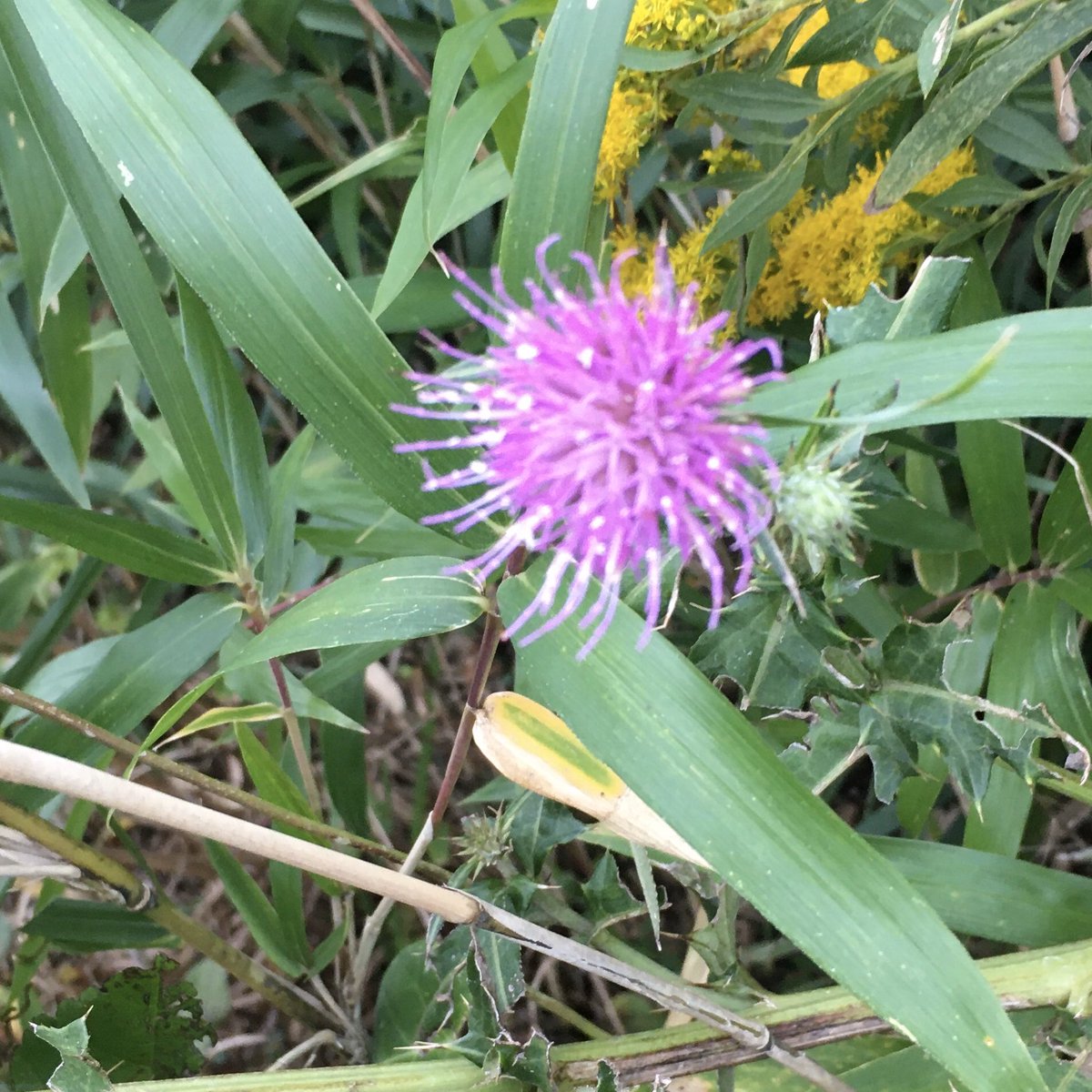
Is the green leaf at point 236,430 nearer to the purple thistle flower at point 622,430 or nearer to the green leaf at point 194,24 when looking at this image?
the green leaf at point 194,24

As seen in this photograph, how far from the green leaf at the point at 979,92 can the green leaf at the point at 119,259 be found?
543 millimetres

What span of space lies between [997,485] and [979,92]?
315 mm

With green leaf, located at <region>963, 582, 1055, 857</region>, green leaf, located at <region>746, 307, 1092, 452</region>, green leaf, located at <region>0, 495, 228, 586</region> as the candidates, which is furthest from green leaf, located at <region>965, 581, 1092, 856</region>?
green leaf, located at <region>0, 495, 228, 586</region>

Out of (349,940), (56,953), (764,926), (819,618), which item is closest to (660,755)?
(819,618)

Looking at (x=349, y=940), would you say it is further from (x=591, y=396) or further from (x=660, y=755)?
(x=591, y=396)

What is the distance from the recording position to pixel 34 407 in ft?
3.33

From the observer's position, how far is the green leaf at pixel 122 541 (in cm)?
71

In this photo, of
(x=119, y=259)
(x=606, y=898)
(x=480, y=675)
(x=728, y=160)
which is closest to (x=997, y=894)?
(x=606, y=898)

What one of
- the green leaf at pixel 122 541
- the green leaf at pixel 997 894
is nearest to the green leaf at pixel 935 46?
the green leaf at pixel 997 894

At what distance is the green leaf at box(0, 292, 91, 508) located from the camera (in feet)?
3.24

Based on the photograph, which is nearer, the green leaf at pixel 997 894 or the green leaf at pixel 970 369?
the green leaf at pixel 970 369

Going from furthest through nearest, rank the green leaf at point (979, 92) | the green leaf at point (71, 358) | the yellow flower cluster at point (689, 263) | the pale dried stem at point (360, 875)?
the green leaf at point (71, 358) → the yellow flower cluster at point (689, 263) → the green leaf at point (979, 92) → the pale dried stem at point (360, 875)

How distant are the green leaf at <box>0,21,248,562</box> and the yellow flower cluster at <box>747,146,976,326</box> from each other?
0.51 m

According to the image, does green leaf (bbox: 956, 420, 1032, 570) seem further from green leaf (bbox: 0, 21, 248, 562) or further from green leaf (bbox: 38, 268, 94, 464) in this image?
green leaf (bbox: 38, 268, 94, 464)
